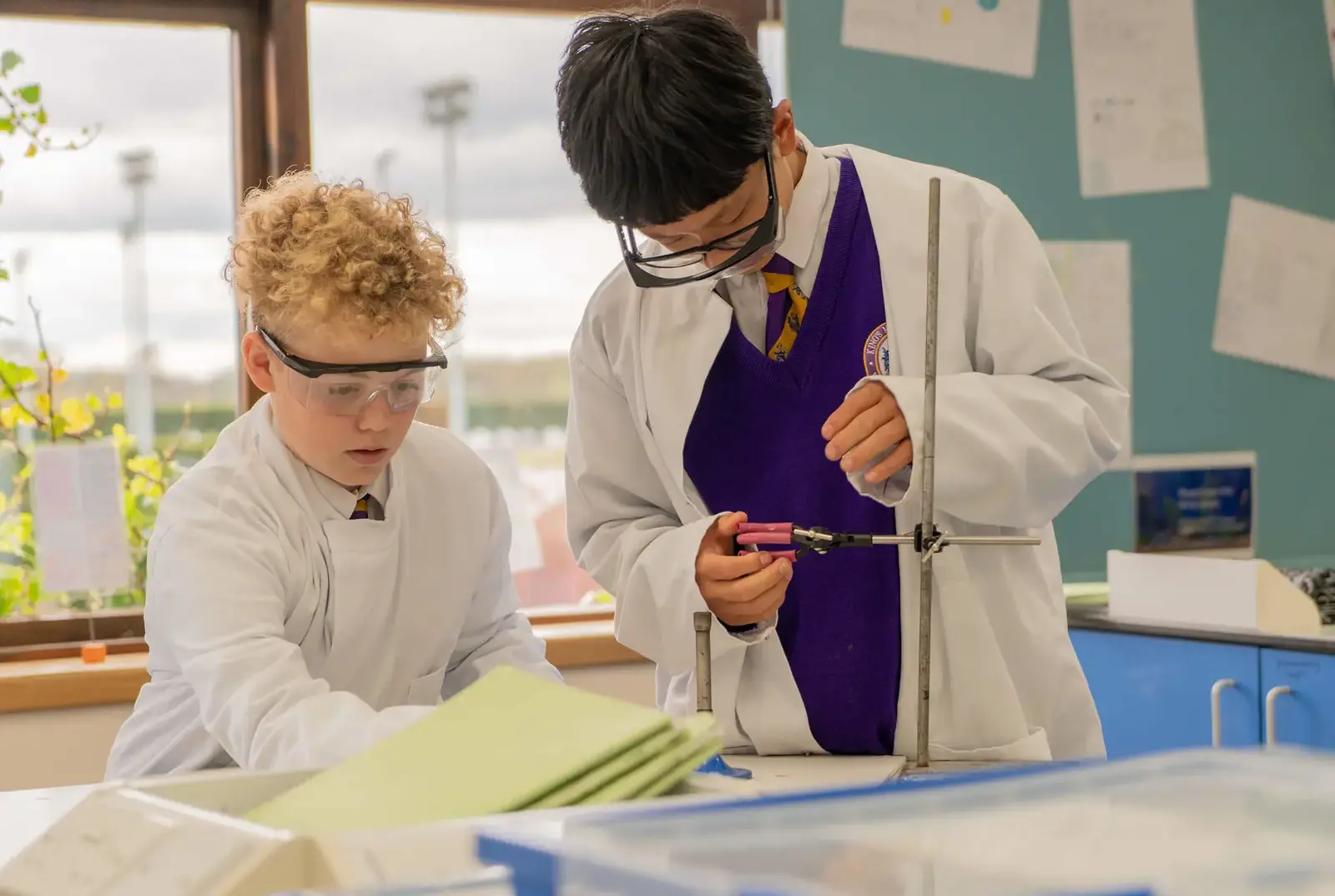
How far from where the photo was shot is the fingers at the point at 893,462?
1.26 metres

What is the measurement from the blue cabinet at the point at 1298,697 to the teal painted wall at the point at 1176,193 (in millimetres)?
667

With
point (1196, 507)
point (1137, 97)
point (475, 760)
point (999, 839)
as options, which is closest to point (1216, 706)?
point (1196, 507)

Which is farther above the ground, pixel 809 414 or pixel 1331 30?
pixel 1331 30

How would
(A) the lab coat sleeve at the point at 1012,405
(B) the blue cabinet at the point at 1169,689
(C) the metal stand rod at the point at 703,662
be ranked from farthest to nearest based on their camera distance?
(B) the blue cabinet at the point at 1169,689 < (A) the lab coat sleeve at the point at 1012,405 < (C) the metal stand rod at the point at 703,662

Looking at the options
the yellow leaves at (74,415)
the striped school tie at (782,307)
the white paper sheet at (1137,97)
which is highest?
the white paper sheet at (1137,97)

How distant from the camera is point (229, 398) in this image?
117 inches

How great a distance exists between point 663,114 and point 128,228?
1.97 metres

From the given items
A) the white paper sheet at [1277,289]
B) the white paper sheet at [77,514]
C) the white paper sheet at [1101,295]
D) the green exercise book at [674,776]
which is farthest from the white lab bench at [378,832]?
the white paper sheet at [1277,289]

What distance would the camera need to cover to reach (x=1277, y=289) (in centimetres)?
321

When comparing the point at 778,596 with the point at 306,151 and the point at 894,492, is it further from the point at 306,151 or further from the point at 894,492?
the point at 306,151

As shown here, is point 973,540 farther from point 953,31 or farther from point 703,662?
point 953,31

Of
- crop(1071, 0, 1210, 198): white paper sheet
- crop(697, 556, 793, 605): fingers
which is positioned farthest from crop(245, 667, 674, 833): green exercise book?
crop(1071, 0, 1210, 198): white paper sheet

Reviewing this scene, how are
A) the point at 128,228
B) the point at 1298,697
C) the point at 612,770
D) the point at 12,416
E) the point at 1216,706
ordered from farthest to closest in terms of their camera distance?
1. the point at 128,228
2. the point at 12,416
3. the point at 1216,706
4. the point at 1298,697
5. the point at 612,770

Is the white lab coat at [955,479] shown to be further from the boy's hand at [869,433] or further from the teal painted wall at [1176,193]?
the teal painted wall at [1176,193]
